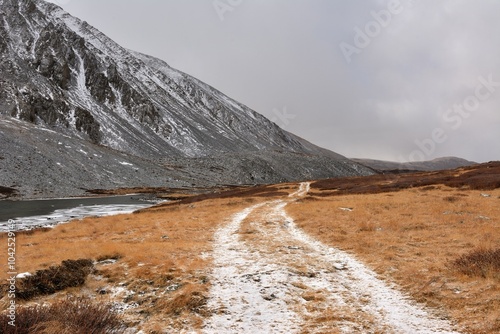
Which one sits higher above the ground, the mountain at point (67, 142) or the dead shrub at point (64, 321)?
the mountain at point (67, 142)

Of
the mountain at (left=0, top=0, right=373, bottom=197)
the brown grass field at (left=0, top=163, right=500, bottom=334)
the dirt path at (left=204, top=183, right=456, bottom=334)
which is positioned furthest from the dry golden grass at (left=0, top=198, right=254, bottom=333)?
the mountain at (left=0, top=0, right=373, bottom=197)

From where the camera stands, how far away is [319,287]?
11.3 metres

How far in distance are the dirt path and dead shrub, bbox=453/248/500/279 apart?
2.91 meters

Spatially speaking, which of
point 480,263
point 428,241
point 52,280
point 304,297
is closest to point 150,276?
point 52,280

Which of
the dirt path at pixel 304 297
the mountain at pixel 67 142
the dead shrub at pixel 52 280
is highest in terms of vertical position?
the mountain at pixel 67 142

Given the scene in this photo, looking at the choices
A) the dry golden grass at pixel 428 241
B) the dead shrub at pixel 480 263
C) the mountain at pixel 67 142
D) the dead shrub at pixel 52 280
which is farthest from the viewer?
the mountain at pixel 67 142

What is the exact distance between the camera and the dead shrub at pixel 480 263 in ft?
36.3

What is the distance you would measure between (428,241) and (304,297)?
10.2 metres

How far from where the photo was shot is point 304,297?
10492mm

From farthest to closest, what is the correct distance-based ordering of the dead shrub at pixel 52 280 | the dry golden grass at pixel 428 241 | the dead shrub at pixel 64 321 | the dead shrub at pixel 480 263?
the dead shrub at pixel 52 280 → the dead shrub at pixel 480 263 → the dry golden grass at pixel 428 241 → the dead shrub at pixel 64 321

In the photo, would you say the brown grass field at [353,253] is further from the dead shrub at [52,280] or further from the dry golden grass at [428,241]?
the dead shrub at [52,280]

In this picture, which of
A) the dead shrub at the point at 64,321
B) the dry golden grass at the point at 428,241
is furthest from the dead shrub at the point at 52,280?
the dry golden grass at the point at 428,241

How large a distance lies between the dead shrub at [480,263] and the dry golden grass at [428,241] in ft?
0.43

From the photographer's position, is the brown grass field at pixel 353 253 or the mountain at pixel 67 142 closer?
the brown grass field at pixel 353 253
